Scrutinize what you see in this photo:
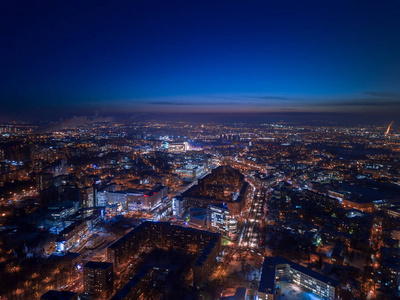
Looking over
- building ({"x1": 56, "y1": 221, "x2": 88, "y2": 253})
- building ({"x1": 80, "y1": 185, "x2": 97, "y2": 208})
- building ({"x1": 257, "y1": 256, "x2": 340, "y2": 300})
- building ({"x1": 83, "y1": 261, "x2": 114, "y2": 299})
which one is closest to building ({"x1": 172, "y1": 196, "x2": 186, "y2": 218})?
building ({"x1": 56, "y1": 221, "x2": 88, "y2": 253})

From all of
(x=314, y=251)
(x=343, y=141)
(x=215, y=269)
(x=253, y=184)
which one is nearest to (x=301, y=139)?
(x=343, y=141)

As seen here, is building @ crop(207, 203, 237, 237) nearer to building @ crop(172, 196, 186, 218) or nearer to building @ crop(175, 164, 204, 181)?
building @ crop(172, 196, 186, 218)

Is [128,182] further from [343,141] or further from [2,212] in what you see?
[343,141]

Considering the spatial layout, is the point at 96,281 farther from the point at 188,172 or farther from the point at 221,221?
the point at 188,172

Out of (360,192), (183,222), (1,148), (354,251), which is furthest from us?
(1,148)

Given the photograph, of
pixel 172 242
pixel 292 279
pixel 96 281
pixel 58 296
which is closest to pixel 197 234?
pixel 172 242

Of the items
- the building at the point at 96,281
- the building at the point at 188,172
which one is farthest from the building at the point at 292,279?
the building at the point at 188,172

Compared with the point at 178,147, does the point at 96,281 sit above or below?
below
